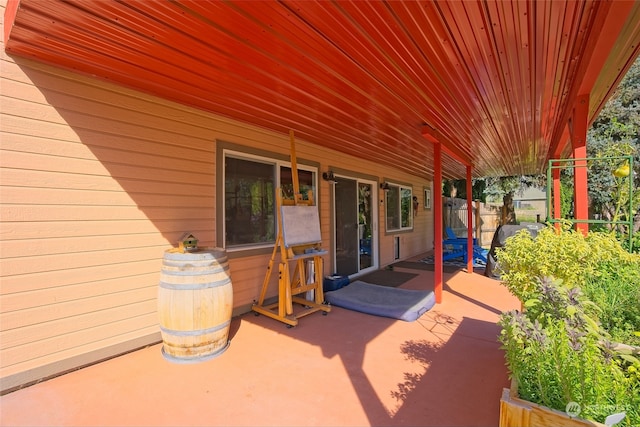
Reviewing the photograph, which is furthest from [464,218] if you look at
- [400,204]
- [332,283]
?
[332,283]

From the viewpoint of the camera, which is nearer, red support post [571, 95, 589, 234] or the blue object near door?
red support post [571, 95, 589, 234]

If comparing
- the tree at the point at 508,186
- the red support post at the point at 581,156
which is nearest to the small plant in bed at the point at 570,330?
the red support post at the point at 581,156

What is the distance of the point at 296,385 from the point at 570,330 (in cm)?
177

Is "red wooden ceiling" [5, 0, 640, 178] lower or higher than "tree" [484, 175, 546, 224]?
higher

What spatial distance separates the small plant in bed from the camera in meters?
1.29

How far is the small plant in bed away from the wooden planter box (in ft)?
0.21

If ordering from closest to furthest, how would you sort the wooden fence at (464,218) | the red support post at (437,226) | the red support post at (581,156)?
the red support post at (581,156), the red support post at (437,226), the wooden fence at (464,218)

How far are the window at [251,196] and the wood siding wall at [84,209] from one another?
34cm

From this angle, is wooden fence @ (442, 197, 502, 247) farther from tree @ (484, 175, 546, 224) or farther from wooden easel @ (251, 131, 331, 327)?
wooden easel @ (251, 131, 331, 327)

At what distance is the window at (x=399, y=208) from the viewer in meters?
7.54

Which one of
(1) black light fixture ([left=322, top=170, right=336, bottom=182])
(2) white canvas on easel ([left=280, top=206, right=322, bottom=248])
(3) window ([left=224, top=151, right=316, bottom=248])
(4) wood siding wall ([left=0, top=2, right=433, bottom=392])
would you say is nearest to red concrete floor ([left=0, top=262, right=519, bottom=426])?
(4) wood siding wall ([left=0, top=2, right=433, bottom=392])

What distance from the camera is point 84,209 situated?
2570mm

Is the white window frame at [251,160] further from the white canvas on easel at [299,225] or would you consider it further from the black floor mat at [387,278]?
the black floor mat at [387,278]

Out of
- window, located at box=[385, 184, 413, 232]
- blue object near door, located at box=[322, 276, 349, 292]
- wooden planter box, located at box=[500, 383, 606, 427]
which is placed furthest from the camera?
window, located at box=[385, 184, 413, 232]
